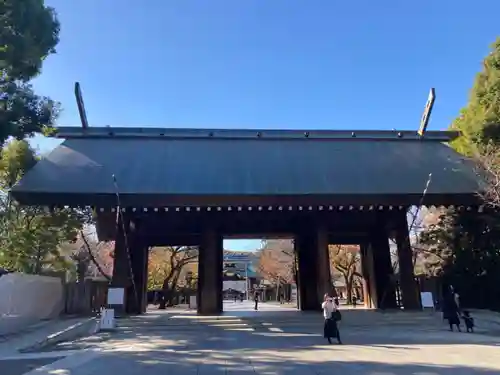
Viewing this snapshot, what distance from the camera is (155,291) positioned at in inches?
1324

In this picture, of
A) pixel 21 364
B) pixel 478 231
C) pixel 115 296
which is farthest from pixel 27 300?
pixel 478 231

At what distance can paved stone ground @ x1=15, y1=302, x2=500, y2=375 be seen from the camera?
6512 mm

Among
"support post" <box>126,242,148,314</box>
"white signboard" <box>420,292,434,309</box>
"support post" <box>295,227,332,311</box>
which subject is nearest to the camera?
"white signboard" <box>420,292,434,309</box>

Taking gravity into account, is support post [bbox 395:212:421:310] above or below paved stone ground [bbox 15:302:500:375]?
above

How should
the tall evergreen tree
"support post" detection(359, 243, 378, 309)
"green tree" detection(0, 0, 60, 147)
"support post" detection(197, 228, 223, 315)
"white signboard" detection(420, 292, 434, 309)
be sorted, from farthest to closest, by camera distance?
1. "support post" detection(359, 243, 378, 309)
2. "support post" detection(197, 228, 223, 315)
3. the tall evergreen tree
4. "white signboard" detection(420, 292, 434, 309)
5. "green tree" detection(0, 0, 60, 147)

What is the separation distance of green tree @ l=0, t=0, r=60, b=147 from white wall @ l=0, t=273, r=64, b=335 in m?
4.62

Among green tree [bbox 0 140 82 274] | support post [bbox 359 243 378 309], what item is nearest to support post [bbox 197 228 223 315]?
green tree [bbox 0 140 82 274]

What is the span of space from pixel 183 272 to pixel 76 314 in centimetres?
2567

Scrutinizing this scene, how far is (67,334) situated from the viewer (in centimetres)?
1132

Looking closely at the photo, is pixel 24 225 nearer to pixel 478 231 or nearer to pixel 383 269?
pixel 383 269

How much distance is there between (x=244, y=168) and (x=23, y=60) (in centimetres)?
837

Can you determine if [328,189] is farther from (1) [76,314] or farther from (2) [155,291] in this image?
(2) [155,291]

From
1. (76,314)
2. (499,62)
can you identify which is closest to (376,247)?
(499,62)

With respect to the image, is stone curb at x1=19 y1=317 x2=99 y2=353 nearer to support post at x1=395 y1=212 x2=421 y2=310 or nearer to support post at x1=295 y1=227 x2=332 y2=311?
support post at x1=295 y1=227 x2=332 y2=311
